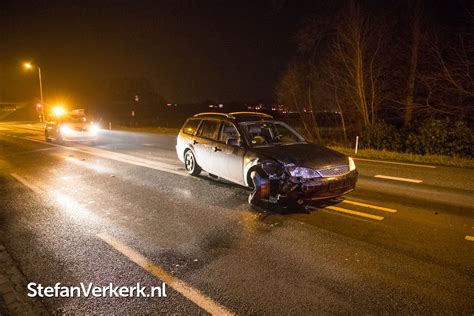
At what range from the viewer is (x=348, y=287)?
149 inches

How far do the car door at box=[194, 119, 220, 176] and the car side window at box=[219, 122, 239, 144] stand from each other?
0.21m

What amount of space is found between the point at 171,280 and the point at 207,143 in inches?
193

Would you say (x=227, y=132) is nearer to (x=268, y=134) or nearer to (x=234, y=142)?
(x=234, y=142)

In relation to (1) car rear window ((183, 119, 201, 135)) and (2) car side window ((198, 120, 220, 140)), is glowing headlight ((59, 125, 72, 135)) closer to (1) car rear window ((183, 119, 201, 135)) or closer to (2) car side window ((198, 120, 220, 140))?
(1) car rear window ((183, 119, 201, 135))

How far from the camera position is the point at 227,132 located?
26.1 feet

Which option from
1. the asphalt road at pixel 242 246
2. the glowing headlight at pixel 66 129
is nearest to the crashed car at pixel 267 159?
the asphalt road at pixel 242 246

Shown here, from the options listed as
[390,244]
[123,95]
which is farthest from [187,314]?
[123,95]

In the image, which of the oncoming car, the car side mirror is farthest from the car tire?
the oncoming car

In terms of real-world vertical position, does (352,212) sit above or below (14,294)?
above

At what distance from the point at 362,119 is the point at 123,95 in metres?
91.5

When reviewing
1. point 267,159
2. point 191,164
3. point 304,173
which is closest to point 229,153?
point 267,159

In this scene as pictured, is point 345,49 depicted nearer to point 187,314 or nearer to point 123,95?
point 187,314

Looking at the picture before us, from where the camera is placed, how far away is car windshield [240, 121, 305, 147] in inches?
289

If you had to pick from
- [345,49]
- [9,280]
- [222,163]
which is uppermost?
[345,49]
